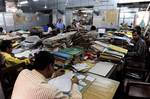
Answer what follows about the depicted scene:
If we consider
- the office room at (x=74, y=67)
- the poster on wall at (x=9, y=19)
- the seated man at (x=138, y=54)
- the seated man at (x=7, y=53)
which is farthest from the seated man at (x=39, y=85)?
the poster on wall at (x=9, y=19)

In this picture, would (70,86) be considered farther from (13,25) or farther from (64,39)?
(13,25)

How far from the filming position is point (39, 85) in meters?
0.95

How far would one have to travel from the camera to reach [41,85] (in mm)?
953

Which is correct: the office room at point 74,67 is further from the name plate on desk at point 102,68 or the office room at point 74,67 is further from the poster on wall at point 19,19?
the poster on wall at point 19,19

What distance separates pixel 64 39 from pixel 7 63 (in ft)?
2.97

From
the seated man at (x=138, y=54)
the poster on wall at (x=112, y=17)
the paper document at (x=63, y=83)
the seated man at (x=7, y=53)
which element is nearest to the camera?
the paper document at (x=63, y=83)

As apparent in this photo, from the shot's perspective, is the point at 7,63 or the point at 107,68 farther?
the point at 7,63

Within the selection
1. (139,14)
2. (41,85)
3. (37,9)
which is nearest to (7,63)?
(41,85)

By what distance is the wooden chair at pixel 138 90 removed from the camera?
1890 millimetres

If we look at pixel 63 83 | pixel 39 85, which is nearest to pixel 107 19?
pixel 63 83

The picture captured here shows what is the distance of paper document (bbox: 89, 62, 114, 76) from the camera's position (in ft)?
6.30

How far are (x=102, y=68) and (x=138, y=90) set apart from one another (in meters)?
0.58

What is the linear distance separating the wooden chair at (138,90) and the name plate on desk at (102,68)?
30 cm

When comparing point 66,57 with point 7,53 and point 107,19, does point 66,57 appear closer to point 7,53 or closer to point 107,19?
point 7,53
